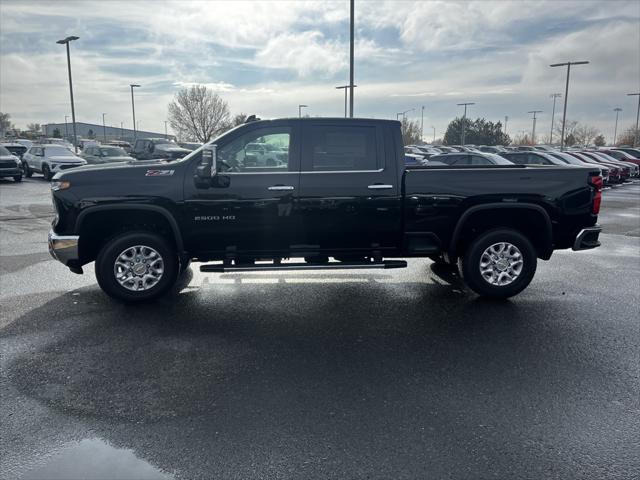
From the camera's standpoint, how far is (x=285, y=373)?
4258 mm

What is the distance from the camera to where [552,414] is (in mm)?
3631

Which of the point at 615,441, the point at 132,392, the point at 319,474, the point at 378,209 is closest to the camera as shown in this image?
the point at 319,474

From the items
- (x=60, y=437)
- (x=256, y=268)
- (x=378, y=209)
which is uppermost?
(x=378, y=209)

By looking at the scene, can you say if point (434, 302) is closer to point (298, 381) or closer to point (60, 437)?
point (298, 381)

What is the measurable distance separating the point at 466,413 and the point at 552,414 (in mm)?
608

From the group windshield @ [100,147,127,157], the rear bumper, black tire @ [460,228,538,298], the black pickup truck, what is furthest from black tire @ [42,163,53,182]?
the rear bumper

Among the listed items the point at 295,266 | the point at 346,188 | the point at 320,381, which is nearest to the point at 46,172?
the point at 295,266

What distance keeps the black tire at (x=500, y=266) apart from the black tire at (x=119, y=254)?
3567 millimetres

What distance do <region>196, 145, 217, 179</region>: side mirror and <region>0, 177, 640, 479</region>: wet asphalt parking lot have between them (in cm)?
156

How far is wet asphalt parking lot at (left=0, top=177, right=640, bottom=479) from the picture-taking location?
10.2 ft

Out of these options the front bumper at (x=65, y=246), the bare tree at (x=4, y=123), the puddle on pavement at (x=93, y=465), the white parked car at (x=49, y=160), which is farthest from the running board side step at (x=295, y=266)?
the bare tree at (x=4, y=123)

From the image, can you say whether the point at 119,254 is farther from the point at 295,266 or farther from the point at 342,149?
the point at 342,149

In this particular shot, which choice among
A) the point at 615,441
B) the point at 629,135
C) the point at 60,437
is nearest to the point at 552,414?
the point at 615,441

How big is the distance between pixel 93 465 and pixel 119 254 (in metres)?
3.27
